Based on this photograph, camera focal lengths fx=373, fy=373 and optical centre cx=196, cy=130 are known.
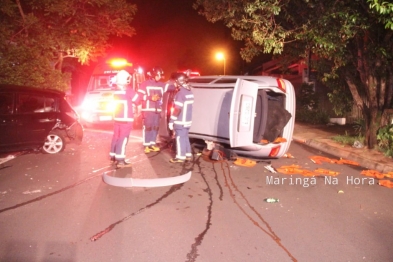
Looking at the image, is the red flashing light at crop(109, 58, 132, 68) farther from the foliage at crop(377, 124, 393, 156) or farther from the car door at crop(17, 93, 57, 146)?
the foliage at crop(377, 124, 393, 156)

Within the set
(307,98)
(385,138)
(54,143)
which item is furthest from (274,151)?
(307,98)

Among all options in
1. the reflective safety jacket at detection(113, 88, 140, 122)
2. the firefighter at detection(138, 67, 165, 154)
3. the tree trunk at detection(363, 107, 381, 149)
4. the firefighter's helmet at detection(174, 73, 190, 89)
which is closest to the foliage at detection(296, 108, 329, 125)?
→ the tree trunk at detection(363, 107, 381, 149)

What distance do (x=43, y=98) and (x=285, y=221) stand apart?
22.1ft

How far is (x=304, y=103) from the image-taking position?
1825cm

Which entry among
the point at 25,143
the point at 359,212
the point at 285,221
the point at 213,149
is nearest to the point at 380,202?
the point at 359,212

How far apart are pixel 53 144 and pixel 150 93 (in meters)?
2.74

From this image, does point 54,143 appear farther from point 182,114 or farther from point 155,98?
point 182,114

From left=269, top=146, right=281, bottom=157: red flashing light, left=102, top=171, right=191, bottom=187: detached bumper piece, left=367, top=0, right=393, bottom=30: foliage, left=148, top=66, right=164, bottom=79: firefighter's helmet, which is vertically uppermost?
left=367, top=0, right=393, bottom=30: foliage

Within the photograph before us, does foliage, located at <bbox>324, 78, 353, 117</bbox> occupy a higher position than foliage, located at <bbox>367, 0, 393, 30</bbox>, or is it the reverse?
foliage, located at <bbox>367, 0, 393, 30</bbox>

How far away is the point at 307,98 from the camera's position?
1819 cm

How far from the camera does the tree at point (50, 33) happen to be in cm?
1116

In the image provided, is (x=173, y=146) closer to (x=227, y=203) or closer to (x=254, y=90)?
(x=254, y=90)

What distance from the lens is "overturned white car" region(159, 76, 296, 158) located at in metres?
6.96

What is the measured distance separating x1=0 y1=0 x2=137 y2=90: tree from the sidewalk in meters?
8.59
